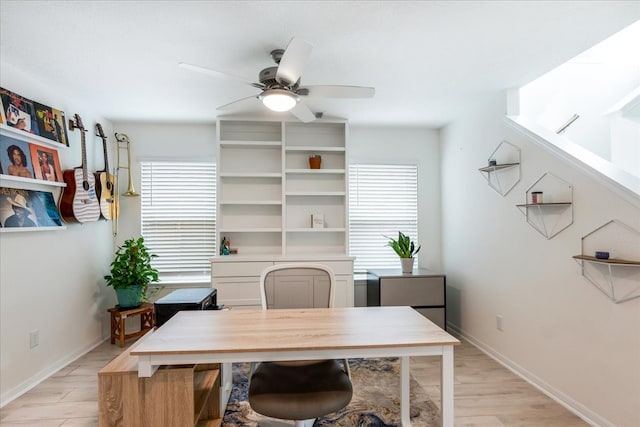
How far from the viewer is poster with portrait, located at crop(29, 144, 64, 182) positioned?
8.87 feet

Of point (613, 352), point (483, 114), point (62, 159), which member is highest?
point (483, 114)

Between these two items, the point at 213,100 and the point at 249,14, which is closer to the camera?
the point at 249,14

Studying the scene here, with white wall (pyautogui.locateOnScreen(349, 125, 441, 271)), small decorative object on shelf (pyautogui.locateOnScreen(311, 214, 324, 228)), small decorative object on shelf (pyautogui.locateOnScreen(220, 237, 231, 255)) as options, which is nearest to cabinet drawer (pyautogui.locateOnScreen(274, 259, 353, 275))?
small decorative object on shelf (pyautogui.locateOnScreen(311, 214, 324, 228))

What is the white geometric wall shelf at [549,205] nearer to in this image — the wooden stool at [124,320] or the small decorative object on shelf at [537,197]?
the small decorative object on shelf at [537,197]

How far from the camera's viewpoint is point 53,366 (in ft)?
9.57

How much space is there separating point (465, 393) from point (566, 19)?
99.3 inches

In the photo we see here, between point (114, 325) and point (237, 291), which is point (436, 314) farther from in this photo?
point (114, 325)

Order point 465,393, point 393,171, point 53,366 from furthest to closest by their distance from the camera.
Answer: point 393,171 < point 53,366 < point 465,393

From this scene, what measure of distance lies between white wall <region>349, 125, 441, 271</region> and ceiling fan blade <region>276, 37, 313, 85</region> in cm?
233

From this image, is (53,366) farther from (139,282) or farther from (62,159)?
(62,159)

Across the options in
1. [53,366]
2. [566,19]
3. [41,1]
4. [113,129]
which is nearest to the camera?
[41,1]

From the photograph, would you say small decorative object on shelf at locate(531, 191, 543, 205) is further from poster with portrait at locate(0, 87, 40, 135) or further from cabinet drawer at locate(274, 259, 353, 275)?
poster with portrait at locate(0, 87, 40, 135)

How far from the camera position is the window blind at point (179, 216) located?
409 centimetres

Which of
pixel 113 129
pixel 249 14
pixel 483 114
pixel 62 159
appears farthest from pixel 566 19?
pixel 113 129
